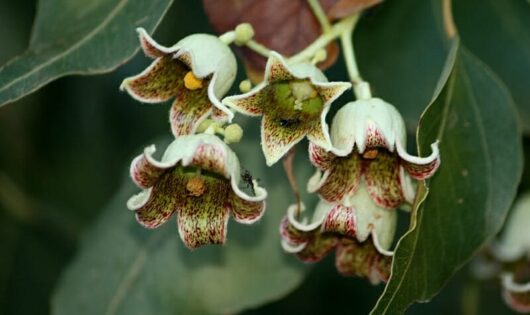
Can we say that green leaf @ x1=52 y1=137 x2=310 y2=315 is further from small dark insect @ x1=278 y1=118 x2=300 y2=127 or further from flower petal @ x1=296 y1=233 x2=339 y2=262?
small dark insect @ x1=278 y1=118 x2=300 y2=127

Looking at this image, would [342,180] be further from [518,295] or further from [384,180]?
[518,295]

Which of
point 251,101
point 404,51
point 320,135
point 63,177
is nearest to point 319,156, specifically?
point 320,135

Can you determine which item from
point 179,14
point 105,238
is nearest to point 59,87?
point 179,14

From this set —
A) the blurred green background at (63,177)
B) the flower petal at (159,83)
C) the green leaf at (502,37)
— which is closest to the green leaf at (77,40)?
the flower petal at (159,83)

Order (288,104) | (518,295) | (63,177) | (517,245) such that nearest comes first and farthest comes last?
(288,104), (518,295), (517,245), (63,177)

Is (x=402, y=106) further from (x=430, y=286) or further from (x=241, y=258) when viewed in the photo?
(x=430, y=286)

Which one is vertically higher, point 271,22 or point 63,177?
point 271,22

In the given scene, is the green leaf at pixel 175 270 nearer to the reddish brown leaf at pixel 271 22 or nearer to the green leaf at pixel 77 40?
the reddish brown leaf at pixel 271 22
